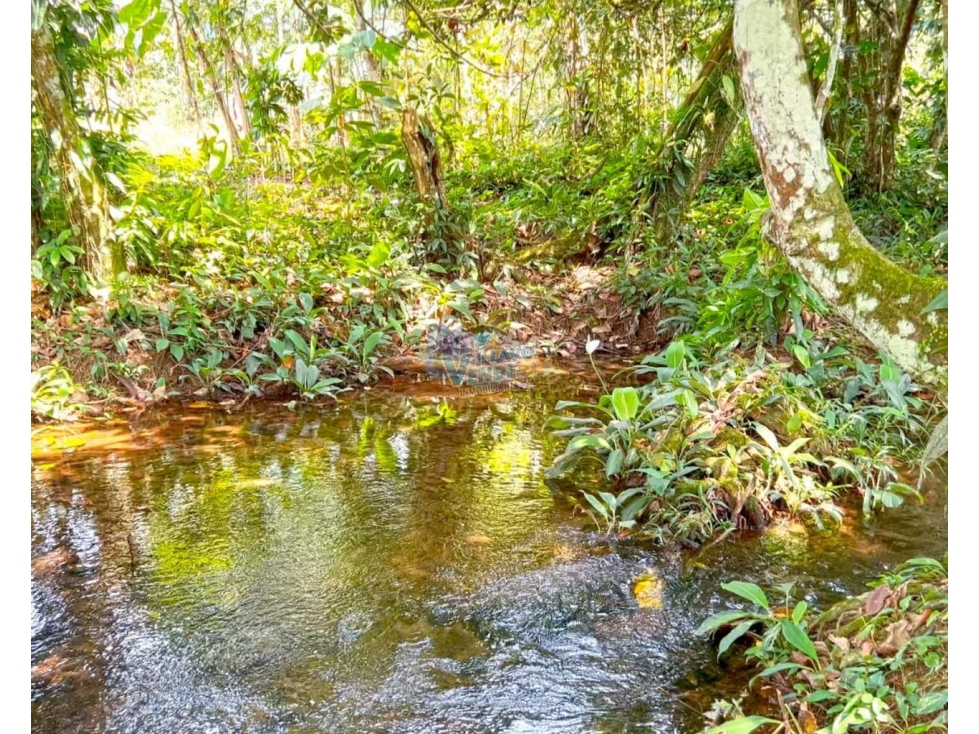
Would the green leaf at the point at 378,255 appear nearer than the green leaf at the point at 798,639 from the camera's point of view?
No

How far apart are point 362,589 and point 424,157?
522 centimetres

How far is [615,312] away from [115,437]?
4009 millimetres

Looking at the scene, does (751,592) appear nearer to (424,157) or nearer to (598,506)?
(598,506)

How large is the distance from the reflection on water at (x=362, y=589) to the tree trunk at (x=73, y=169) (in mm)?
1906

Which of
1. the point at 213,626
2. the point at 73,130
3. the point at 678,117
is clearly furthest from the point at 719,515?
the point at 73,130

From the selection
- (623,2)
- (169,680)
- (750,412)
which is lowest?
(169,680)

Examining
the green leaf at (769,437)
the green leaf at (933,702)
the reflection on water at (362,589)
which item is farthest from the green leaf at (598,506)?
the green leaf at (933,702)

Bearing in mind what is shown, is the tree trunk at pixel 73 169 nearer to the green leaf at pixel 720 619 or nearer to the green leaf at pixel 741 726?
the green leaf at pixel 720 619

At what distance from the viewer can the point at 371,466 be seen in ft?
13.4

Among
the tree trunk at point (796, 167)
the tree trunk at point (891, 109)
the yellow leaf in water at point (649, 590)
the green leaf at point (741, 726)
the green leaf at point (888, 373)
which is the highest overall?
the tree trunk at point (891, 109)

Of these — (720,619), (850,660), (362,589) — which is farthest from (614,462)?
(850,660)

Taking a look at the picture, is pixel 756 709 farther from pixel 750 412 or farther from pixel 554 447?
pixel 554 447

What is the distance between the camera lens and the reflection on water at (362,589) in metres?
2.17

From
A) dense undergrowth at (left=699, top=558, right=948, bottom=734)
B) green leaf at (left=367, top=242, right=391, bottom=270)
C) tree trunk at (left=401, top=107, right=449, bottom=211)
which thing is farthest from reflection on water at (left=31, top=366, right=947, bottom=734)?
tree trunk at (left=401, top=107, right=449, bottom=211)
